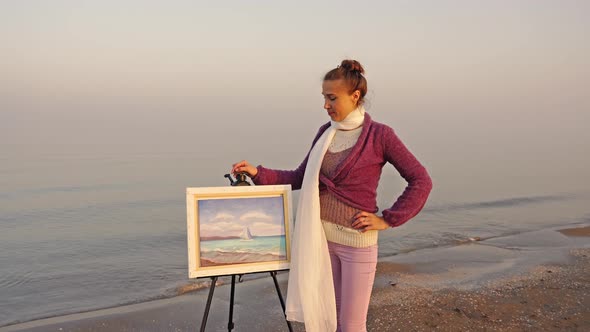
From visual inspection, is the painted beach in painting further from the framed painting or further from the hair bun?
the hair bun

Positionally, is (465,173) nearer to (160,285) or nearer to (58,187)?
(58,187)

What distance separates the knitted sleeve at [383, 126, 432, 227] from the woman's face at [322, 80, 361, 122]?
244 mm

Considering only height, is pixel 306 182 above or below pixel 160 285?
Answer: above

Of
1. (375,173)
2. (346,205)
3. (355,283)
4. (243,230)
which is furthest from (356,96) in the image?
(243,230)

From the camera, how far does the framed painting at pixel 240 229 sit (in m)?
3.44

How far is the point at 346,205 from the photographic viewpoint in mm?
3057

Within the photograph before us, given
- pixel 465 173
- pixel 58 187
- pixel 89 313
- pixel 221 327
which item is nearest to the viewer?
pixel 221 327

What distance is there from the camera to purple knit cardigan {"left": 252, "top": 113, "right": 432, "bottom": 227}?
295cm

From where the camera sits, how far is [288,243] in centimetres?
353

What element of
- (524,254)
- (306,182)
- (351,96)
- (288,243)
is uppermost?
(351,96)

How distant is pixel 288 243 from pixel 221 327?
2.39 metres

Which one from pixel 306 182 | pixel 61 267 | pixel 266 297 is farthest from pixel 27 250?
pixel 306 182

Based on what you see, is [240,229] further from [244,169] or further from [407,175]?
[407,175]

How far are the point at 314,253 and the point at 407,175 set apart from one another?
0.71 metres
